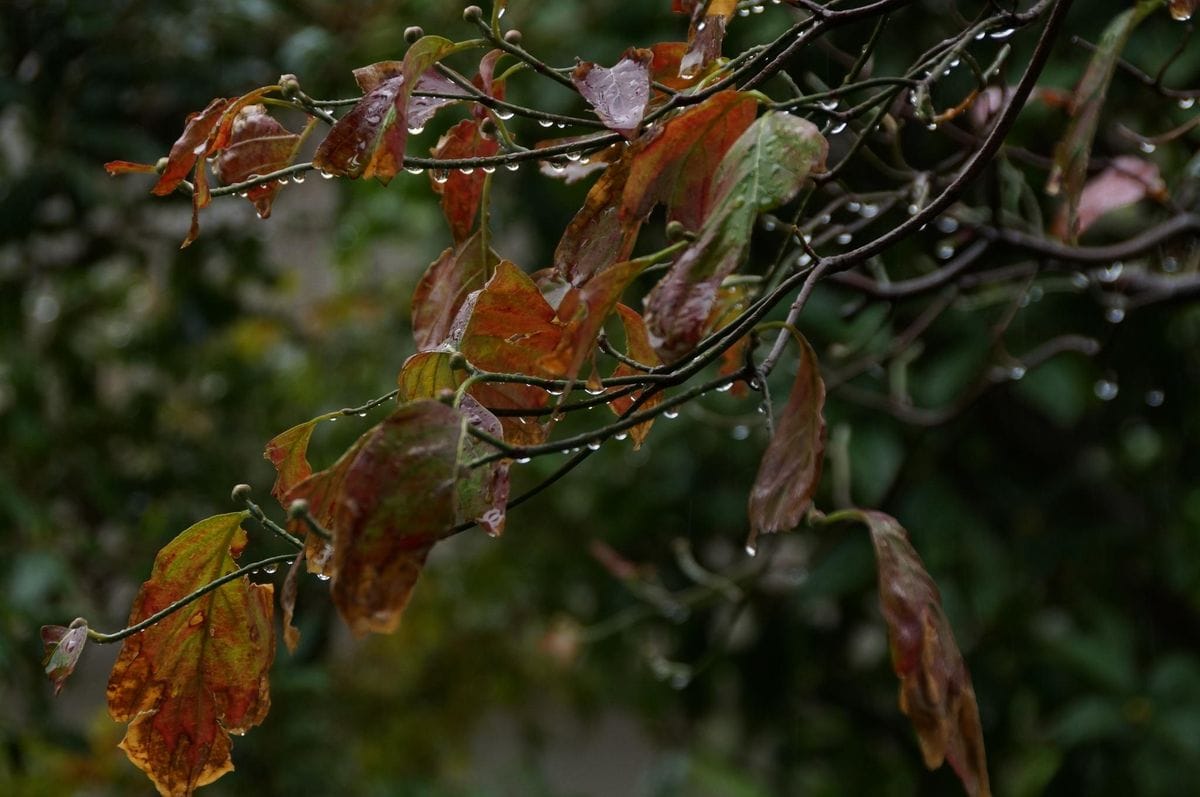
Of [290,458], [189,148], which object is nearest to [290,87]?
[189,148]

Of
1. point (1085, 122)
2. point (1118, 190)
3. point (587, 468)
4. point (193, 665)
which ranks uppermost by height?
point (1085, 122)

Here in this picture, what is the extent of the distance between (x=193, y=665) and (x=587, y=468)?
1578 mm

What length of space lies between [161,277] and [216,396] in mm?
206

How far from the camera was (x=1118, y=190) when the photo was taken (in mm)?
1076

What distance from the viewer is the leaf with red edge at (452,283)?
640 mm

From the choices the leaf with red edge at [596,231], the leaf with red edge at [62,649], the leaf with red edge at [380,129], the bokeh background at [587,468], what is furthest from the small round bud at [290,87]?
the bokeh background at [587,468]

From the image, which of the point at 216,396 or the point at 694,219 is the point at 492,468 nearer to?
the point at 694,219

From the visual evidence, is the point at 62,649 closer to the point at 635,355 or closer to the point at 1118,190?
the point at 635,355

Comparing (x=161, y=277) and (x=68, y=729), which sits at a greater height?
(x=161, y=277)

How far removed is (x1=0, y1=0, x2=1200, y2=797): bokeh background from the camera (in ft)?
5.17

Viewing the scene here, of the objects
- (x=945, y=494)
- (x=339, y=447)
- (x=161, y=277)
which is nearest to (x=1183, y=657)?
(x=945, y=494)

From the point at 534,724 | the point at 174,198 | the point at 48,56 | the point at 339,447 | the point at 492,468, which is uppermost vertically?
the point at 492,468

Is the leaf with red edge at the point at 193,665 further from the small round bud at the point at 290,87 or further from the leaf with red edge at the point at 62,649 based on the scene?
the small round bud at the point at 290,87

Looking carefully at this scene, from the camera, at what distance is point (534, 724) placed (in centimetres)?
263
